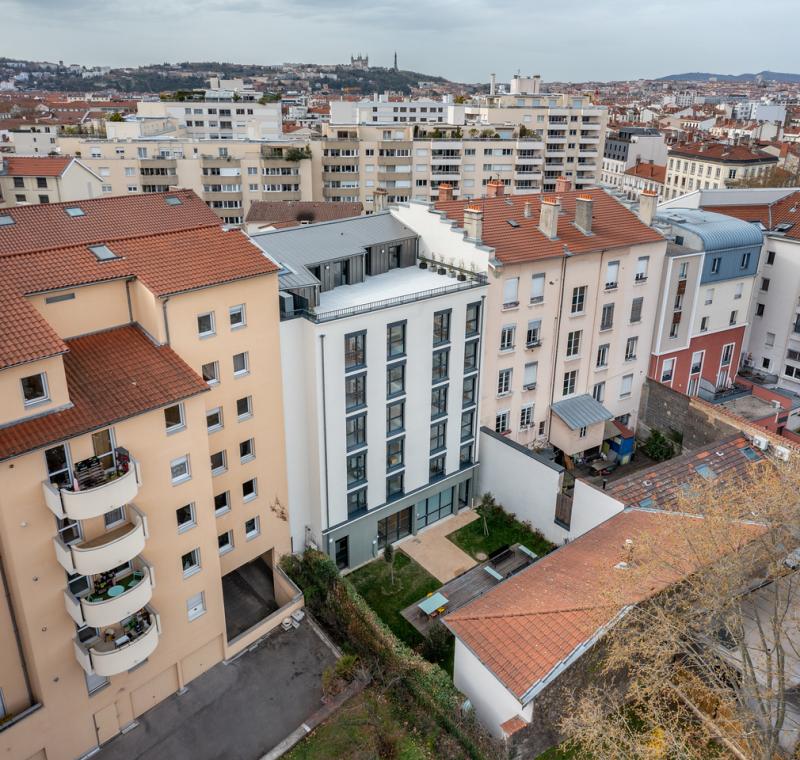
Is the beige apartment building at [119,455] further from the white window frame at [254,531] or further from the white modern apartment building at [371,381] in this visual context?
the white modern apartment building at [371,381]

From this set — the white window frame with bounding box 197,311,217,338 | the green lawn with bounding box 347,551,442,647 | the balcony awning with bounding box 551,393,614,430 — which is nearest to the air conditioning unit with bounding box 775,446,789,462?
the balcony awning with bounding box 551,393,614,430

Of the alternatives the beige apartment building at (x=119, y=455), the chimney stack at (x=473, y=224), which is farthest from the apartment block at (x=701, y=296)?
the beige apartment building at (x=119, y=455)

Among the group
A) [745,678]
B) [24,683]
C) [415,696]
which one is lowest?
[415,696]

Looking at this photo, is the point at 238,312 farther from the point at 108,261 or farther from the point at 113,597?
the point at 113,597

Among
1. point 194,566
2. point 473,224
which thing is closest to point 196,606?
point 194,566

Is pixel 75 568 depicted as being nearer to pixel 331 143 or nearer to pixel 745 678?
pixel 745 678

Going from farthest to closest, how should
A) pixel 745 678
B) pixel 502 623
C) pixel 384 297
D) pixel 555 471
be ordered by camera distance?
pixel 555 471
pixel 384 297
pixel 502 623
pixel 745 678

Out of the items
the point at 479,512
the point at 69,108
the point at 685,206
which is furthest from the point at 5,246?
the point at 69,108
